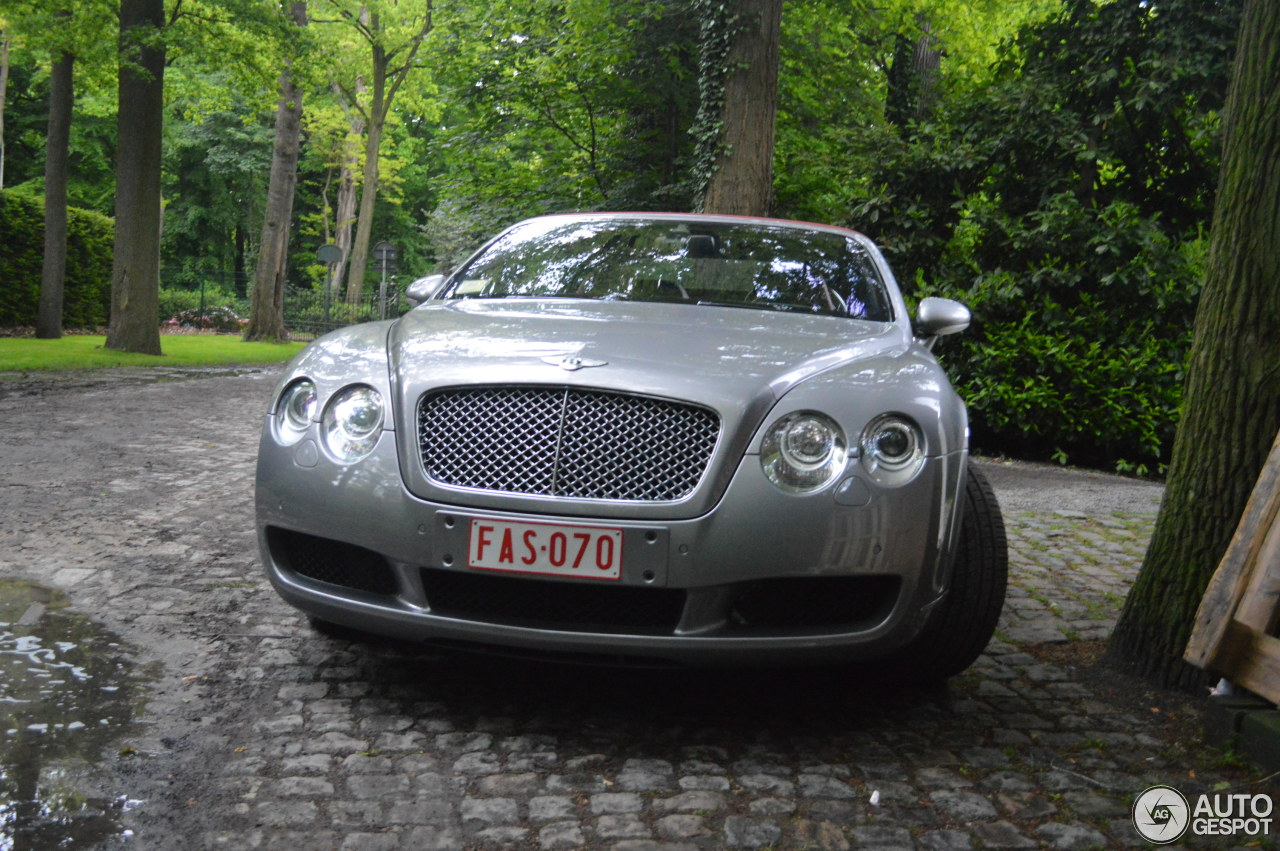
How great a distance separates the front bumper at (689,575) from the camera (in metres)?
2.90

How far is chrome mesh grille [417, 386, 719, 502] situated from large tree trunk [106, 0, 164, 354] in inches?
584

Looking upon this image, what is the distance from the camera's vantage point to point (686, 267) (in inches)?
175

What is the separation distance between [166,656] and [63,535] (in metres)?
1.94

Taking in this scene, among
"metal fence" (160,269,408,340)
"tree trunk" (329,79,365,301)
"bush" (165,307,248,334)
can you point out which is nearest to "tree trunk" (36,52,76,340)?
"metal fence" (160,269,408,340)

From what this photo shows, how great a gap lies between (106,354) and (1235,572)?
15.8 meters

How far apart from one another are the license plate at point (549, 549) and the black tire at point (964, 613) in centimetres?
97

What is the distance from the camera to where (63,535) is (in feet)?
17.2

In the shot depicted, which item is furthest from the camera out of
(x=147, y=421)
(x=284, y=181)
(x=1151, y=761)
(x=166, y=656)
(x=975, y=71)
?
(x=284, y=181)

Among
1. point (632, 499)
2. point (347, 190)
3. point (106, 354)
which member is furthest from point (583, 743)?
point (347, 190)

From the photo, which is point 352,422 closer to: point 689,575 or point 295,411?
point 295,411

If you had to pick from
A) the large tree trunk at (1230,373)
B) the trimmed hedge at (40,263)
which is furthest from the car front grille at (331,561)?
the trimmed hedge at (40,263)

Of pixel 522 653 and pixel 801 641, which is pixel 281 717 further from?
pixel 801 641

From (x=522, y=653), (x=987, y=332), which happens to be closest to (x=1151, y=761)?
(x=522, y=653)

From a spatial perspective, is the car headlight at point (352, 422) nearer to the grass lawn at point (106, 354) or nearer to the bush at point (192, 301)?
the grass lawn at point (106, 354)
